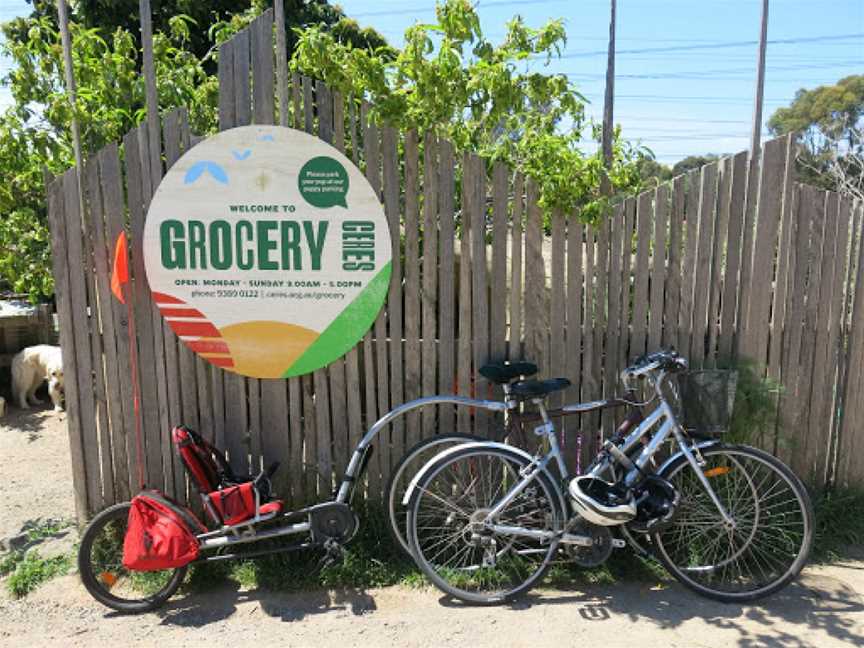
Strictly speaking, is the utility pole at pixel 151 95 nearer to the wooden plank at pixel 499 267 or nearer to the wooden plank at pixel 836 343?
the wooden plank at pixel 499 267

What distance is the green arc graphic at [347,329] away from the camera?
3.81m

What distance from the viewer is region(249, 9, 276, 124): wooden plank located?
3643 mm

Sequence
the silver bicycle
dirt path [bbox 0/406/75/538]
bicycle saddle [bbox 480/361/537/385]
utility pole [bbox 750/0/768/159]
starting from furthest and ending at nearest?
utility pole [bbox 750/0/768/159]
dirt path [bbox 0/406/75/538]
bicycle saddle [bbox 480/361/537/385]
the silver bicycle

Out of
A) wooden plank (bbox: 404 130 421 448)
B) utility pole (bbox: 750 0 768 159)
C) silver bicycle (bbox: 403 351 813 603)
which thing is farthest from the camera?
utility pole (bbox: 750 0 768 159)

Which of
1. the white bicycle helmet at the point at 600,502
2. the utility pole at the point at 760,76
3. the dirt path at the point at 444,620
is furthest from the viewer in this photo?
the utility pole at the point at 760,76

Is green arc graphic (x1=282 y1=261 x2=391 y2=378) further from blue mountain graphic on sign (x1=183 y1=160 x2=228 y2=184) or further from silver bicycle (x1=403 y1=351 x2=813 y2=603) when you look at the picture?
blue mountain graphic on sign (x1=183 y1=160 x2=228 y2=184)

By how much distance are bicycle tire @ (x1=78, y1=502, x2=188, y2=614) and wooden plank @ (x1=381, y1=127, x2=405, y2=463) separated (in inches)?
53.7

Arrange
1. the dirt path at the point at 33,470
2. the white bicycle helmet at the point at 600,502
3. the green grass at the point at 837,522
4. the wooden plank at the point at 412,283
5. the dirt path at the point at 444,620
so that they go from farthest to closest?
the dirt path at the point at 33,470
the green grass at the point at 837,522
the wooden plank at the point at 412,283
the white bicycle helmet at the point at 600,502
the dirt path at the point at 444,620

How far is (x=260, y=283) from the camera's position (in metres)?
3.80

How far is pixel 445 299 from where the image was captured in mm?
3869

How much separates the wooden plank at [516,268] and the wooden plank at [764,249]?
139 cm

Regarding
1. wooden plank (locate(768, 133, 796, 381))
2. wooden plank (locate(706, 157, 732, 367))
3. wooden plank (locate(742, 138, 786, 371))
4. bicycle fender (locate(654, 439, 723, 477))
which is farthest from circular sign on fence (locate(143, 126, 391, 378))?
wooden plank (locate(768, 133, 796, 381))

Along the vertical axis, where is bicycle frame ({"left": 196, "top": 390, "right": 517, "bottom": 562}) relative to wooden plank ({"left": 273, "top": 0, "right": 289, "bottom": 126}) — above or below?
below

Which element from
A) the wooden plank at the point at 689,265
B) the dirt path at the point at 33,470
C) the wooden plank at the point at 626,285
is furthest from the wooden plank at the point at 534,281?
the dirt path at the point at 33,470
